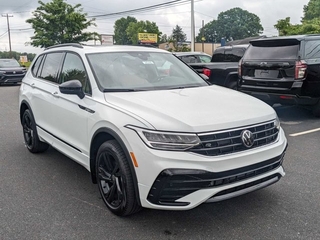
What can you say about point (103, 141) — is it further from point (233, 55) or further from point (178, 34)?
point (178, 34)

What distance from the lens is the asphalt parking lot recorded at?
2982mm

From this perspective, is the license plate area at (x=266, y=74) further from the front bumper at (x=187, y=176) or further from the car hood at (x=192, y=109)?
the front bumper at (x=187, y=176)

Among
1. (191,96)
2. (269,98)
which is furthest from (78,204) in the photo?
(269,98)

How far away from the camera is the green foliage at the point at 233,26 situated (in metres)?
97.3

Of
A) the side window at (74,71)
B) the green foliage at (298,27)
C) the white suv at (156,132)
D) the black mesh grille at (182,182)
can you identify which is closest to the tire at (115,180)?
the white suv at (156,132)

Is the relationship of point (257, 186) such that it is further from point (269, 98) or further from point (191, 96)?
point (269, 98)

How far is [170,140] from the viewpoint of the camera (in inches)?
108

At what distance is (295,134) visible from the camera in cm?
623

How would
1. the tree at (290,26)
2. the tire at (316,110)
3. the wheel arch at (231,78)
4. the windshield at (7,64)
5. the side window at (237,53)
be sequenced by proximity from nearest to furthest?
the tire at (316,110) → the wheel arch at (231,78) → the side window at (237,53) → the windshield at (7,64) → the tree at (290,26)

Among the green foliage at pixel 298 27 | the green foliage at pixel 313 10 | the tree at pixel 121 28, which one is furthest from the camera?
the tree at pixel 121 28

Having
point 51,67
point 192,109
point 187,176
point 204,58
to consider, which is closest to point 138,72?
point 192,109

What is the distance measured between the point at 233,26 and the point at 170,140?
331 ft

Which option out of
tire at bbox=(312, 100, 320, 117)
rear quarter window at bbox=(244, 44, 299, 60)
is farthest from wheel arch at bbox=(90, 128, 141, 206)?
tire at bbox=(312, 100, 320, 117)

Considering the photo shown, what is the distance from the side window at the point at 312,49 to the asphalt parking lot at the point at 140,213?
2983 mm
